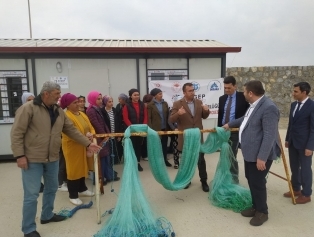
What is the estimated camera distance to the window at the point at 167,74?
6047mm

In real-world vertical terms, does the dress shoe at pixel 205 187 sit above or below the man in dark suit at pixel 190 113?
below

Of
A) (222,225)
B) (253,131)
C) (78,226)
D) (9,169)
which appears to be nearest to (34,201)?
(78,226)

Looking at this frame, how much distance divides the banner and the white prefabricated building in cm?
18

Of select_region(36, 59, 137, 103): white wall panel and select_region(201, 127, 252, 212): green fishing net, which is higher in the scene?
Result: select_region(36, 59, 137, 103): white wall panel

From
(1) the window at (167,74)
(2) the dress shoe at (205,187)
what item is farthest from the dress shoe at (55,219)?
(1) the window at (167,74)

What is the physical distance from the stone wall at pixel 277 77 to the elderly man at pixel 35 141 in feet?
34.2

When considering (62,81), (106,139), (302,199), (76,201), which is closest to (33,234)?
(76,201)

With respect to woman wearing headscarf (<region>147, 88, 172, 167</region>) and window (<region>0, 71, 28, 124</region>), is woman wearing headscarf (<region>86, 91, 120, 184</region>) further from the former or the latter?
window (<region>0, 71, 28, 124</region>)

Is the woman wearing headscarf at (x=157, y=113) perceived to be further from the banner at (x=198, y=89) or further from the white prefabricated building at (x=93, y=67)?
the white prefabricated building at (x=93, y=67)

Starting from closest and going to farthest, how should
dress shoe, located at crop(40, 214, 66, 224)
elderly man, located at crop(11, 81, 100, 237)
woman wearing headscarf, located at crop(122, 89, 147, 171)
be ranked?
elderly man, located at crop(11, 81, 100, 237) < dress shoe, located at crop(40, 214, 66, 224) < woman wearing headscarf, located at crop(122, 89, 147, 171)

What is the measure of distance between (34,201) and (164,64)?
436 centimetres

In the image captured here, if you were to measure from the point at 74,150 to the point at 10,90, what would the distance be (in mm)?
3445

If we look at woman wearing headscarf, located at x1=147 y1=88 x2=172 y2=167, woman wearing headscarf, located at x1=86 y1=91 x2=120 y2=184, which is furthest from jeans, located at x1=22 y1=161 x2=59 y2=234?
woman wearing headscarf, located at x1=147 y1=88 x2=172 y2=167

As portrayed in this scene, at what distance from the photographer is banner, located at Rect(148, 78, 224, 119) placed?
6027mm
